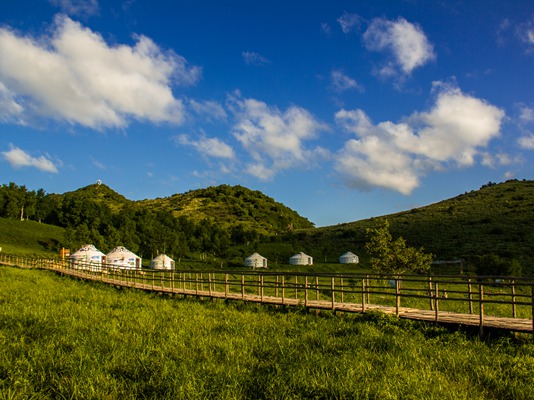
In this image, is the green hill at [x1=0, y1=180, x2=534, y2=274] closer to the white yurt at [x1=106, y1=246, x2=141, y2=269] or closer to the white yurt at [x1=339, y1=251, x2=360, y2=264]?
the white yurt at [x1=339, y1=251, x2=360, y2=264]

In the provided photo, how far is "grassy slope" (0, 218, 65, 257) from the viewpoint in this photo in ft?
259

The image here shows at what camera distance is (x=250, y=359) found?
839 centimetres

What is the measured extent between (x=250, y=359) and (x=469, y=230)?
74888 millimetres

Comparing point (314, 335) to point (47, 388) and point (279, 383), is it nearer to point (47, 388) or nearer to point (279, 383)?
Result: point (279, 383)

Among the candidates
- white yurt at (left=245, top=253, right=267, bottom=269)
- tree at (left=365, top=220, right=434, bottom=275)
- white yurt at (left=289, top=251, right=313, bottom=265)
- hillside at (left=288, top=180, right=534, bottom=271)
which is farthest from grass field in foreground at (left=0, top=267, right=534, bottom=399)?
white yurt at (left=289, top=251, right=313, bottom=265)

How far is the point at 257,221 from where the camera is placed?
192000 mm

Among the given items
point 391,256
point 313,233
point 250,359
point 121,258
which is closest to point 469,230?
point 313,233

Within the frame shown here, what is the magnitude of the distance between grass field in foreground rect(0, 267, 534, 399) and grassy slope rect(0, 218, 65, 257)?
233ft

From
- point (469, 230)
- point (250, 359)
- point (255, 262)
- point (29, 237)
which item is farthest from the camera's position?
point (29, 237)

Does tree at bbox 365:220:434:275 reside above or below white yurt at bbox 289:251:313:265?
above

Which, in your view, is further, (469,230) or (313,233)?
(313,233)

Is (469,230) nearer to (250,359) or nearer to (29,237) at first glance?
(250,359)

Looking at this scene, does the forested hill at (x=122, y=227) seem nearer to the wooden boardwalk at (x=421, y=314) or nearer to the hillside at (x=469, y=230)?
the hillside at (x=469, y=230)

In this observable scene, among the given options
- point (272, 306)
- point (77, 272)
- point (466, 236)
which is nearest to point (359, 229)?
point (466, 236)
